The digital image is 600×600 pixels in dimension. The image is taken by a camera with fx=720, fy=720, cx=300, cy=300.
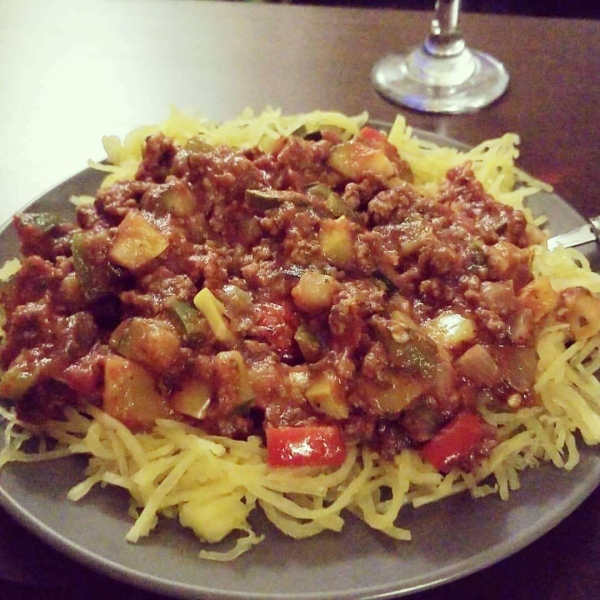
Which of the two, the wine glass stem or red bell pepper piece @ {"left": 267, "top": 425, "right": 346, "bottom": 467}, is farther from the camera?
the wine glass stem

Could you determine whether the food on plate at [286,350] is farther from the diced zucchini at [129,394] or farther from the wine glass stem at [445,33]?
the wine glass stem at [445,33]

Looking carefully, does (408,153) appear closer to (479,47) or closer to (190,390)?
(190,390)

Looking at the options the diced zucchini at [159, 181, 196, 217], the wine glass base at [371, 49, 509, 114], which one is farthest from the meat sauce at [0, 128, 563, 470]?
the wine glass base at [371, 49, 509, 114]

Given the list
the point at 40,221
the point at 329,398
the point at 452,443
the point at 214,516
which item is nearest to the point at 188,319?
the point at 329,398

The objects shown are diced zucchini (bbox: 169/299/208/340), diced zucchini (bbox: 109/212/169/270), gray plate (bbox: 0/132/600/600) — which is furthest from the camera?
diced zucchini (bbox: 109/212/169/270)

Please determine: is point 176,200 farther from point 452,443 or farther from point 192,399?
point 452,443

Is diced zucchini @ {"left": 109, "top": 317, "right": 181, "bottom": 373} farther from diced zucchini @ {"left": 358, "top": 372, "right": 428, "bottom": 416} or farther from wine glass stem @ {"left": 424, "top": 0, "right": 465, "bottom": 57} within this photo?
wine glass stem @ {"left": 424, "top": 0, "right": 465, "bottom": 57}
